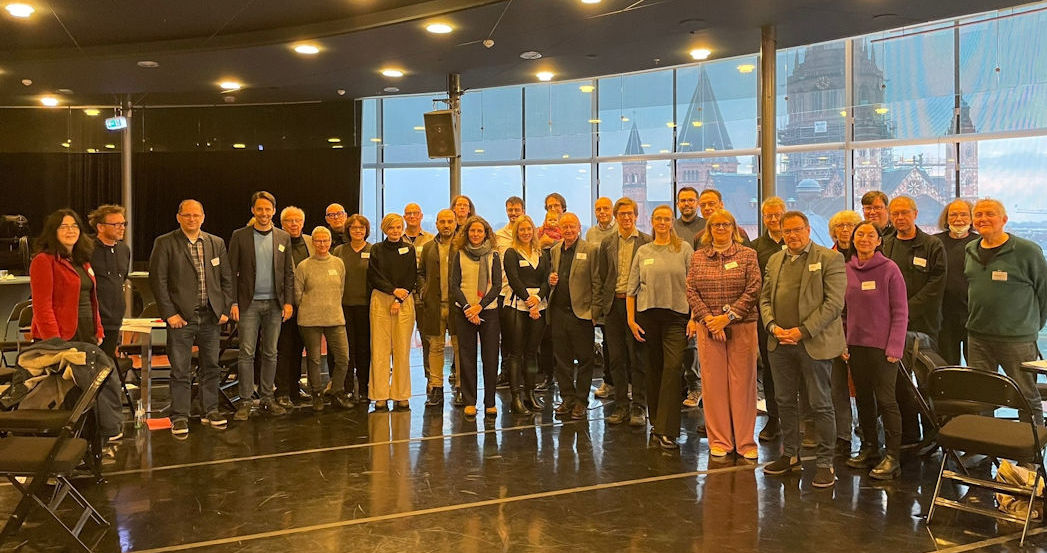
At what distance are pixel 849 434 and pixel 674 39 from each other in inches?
159

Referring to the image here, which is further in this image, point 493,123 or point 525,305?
point 493,123

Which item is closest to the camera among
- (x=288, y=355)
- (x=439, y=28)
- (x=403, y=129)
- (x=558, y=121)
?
(x=288, y=355)

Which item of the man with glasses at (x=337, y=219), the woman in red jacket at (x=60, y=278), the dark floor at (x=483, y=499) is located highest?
the man with glasses at (x=337, y=219)

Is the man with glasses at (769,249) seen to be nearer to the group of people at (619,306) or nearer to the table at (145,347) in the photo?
the group of people at (619,306)

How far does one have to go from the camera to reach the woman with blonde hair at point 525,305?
5.54 metres

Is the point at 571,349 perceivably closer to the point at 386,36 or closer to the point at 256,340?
the point at 256,340

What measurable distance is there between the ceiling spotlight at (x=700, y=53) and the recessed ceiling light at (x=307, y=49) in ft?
12.0

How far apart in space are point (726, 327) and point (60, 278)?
3821 millimetres

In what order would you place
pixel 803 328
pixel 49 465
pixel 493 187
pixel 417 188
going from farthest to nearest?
pixel 417 188 < pixel 493 187 < pixel 803 328 < pixel 49 465

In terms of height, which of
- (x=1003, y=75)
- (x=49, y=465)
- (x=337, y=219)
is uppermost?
(x=1003, y=75)

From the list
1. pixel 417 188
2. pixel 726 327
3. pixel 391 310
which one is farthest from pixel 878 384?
pixel 417 188

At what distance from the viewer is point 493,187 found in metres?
12.0

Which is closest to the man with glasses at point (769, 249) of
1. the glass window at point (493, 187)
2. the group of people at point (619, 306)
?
the group of people at point (619, 306)

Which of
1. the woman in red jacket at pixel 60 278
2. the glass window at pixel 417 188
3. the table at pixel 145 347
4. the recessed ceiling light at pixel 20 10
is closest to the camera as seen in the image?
the woman in red jacket at pixel 60 278
